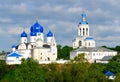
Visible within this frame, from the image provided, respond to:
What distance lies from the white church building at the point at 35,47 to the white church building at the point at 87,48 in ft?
9.98

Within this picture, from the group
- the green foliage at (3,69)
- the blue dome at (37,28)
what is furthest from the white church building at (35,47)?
the green foliage at (3,69)

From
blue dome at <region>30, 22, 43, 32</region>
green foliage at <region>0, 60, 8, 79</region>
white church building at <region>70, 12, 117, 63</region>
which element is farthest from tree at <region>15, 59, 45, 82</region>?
blue dome at <region>30, 22, 43, 32</region>

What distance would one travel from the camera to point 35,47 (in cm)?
5784

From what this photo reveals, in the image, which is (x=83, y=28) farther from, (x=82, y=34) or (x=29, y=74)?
(x=29, y=74)

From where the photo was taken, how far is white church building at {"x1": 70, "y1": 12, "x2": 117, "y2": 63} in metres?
57.8

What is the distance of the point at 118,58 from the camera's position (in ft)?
169

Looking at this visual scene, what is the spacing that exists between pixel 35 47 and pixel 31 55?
125 cm

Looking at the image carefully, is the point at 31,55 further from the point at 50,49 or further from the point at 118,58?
the point at 118,58

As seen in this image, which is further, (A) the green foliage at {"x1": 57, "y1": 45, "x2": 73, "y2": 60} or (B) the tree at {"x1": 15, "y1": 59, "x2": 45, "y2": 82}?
(A) the green foliage at {"x1": 57, "y1": 45, "x2": 73, "y2": 60}

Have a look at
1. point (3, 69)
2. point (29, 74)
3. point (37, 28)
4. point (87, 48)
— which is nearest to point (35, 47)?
point (37, 28)

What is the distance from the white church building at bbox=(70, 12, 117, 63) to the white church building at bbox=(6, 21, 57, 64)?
304 centimetres

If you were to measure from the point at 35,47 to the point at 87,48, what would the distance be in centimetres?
689

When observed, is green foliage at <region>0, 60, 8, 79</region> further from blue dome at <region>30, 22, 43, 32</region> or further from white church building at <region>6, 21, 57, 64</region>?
blue dome at <region>30, 22, 43, 32</region>

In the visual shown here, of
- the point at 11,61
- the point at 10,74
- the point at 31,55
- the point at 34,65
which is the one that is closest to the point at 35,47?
the point at 31,55
